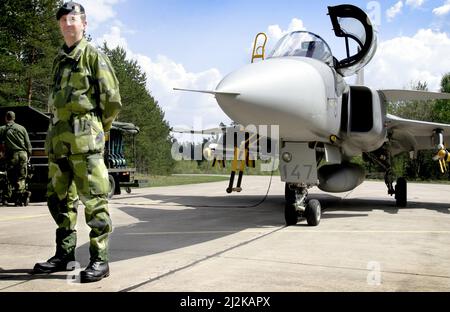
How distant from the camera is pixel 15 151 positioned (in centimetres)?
975

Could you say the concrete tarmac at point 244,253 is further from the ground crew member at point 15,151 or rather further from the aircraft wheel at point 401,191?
the aircraft wheel at point 401,191

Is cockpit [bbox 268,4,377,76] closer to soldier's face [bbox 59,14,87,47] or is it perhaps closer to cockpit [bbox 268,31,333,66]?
cockpit [bbox 268,31,333,66]

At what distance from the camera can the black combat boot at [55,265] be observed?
384cm

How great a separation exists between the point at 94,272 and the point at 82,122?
→ 1.20m

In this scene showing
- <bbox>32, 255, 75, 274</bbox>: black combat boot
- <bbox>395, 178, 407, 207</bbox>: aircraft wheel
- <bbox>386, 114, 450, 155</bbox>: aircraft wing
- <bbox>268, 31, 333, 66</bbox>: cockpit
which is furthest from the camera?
<bbox>395, 178, 407, 207</bbox>: aircraft wheel

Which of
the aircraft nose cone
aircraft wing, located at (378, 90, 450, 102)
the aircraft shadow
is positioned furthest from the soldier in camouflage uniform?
aircraft wing, located at (378, 90, 450, 102)

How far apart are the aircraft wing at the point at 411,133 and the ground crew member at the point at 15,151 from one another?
7.78 m

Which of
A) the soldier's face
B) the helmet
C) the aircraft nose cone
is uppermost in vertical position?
the helmet

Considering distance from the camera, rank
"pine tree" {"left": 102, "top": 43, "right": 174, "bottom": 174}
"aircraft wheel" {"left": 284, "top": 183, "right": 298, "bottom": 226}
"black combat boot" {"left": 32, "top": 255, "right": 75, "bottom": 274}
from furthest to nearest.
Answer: "pine tree" {"left": 102, "top": 43, "right": 174, "bottom": 174}, "aircraft wheel" {"left": 284, "top": 183, "right": 298, "bottom": 226}, "black combat boot" {"left": 32, "top": 255, "right": 75, "bottom": 274}

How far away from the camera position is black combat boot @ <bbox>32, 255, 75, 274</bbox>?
151 inches

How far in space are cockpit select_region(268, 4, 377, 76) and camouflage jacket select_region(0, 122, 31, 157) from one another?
19.3 ft

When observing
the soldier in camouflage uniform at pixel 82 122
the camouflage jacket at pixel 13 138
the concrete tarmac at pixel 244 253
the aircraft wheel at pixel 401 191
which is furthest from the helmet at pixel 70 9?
the aircraft wheel at pixel 401 191
